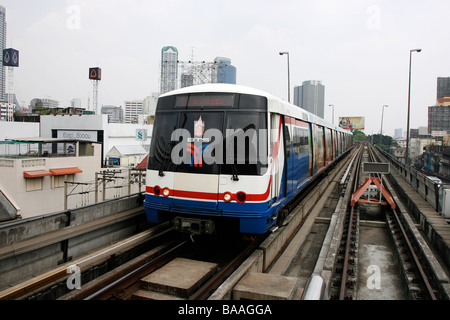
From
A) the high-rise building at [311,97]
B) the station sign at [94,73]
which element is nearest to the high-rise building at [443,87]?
the high-rise building at [311,97]

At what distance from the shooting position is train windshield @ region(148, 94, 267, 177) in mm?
6867

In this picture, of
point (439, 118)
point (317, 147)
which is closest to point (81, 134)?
point (317, 147)

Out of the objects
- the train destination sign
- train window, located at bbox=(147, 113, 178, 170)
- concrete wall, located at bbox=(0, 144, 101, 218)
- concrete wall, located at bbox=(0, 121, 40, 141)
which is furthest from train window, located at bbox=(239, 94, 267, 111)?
concrete wall, located at bbox=(0, 121, 40, 141)

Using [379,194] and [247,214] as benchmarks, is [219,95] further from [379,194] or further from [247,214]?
[379,194]

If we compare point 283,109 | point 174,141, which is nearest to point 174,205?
point 174,141

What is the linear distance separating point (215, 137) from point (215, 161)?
466mm

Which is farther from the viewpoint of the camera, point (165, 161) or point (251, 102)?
point (165, 161)

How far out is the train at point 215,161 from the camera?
22.3 ft

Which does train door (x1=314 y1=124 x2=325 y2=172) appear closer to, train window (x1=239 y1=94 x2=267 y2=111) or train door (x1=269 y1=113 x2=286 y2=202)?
train door (x1=269 y1=113 x2=286 y2=202)

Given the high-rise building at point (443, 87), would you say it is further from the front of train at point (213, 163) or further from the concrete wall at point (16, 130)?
the front of train at point (213, 163)

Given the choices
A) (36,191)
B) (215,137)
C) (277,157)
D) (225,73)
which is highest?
(225,73)

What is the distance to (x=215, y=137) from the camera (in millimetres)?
6961

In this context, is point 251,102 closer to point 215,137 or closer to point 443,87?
point 215,137
